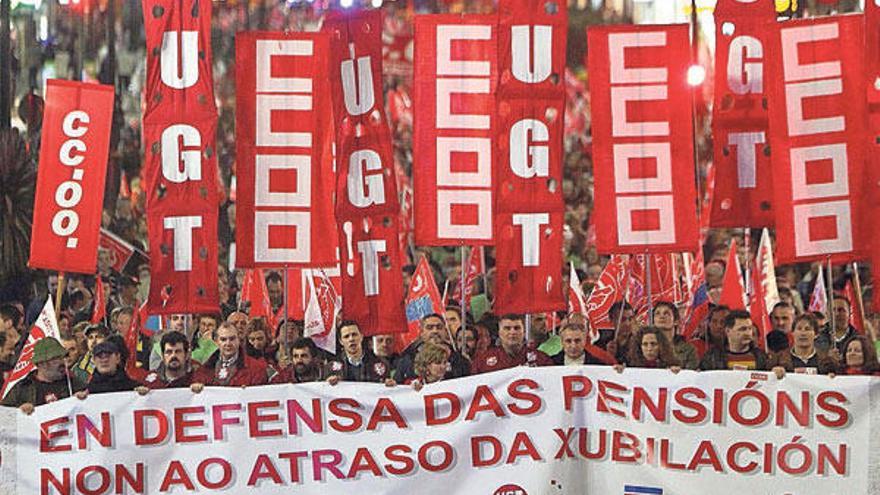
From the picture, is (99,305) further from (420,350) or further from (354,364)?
(420,350)

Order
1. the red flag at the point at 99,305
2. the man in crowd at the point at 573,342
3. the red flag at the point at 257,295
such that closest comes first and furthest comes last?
1. the man in crowd at the point at 573,342
2. the red flag at the point at 99,305
3. the red flag at the point at 257,295

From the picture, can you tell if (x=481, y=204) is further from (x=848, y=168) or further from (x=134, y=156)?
(x=134, y=156)

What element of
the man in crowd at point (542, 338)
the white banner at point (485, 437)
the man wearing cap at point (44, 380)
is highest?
the man in crowd at point (542, 338)

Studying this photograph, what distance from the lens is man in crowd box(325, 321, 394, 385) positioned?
13094 millimetres

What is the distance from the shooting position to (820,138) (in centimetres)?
1313

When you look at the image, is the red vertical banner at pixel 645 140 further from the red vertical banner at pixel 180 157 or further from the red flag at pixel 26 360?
the red flag at pixel 26 360

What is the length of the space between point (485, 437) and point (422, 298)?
4323mm

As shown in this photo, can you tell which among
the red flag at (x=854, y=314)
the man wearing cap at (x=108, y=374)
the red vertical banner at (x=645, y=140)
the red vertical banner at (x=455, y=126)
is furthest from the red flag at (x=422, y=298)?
the man wearing cap at (x=108, y=374)

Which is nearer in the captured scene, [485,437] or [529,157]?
[485,437]

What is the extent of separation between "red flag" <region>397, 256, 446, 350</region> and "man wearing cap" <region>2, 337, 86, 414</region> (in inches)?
151

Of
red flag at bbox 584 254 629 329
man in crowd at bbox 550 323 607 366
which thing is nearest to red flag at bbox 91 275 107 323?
red flag at bbox 584 254 629 329

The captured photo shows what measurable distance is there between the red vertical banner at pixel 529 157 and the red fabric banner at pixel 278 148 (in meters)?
1.20

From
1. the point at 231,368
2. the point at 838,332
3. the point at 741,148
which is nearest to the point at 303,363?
the point at 231,368

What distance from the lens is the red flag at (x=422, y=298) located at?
14825 mm
